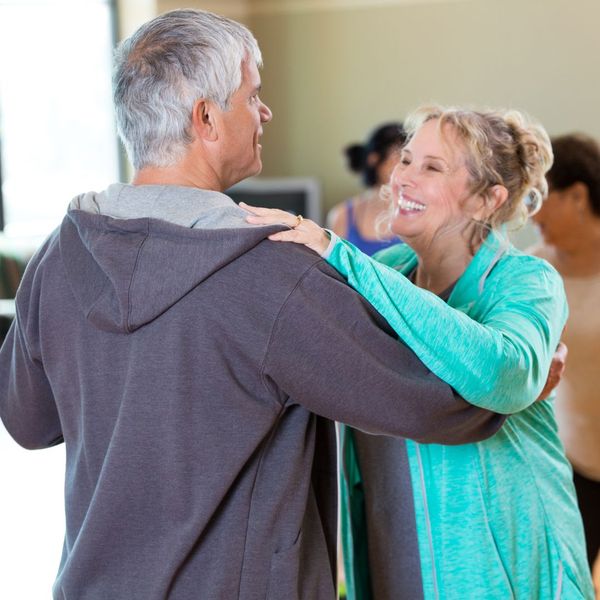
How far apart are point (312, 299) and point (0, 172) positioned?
5558 millimetres

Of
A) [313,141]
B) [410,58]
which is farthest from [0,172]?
[410,58]

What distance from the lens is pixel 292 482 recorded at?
138cm

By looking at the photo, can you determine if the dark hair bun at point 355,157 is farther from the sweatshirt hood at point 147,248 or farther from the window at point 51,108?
the sweatshirt hood at point 147,248

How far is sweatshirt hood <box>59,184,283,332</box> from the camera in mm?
1274

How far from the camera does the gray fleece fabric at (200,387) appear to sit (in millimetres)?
1278

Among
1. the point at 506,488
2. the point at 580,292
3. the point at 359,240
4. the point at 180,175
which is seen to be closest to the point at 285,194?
the point at 359,240

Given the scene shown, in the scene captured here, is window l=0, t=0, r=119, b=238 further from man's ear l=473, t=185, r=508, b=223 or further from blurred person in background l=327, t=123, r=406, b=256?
man's ear l=473, t=185, r=508, b=223

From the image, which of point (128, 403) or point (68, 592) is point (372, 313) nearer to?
point (128, 403)

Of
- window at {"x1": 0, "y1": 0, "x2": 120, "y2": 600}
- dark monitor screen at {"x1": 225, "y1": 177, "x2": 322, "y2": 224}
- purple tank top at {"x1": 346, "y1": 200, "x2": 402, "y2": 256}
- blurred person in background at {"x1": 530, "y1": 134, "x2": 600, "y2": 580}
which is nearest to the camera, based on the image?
blurred person in background at {"x1": 530, "y1": 134, "x2": 600, "y2": 580}

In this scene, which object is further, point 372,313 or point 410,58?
point 410,58

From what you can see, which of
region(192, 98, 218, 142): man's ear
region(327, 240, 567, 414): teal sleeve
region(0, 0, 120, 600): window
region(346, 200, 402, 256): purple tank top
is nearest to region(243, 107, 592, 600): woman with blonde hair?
region(327, 240, 567, 414): teal sleeve

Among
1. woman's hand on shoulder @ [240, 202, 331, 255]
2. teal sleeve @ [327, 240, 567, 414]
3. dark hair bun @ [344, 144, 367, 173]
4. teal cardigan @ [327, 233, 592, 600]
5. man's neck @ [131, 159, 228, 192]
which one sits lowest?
dark hair bun @ [344, 144, 367, 173]

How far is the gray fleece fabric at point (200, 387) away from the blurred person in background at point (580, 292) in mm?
1371

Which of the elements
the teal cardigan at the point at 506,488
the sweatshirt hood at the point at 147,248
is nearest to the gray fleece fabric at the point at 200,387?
the sweatshirt hood at the point at 147,248
